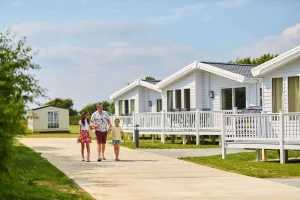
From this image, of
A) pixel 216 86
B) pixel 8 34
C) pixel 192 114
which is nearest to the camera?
pixel 8 34

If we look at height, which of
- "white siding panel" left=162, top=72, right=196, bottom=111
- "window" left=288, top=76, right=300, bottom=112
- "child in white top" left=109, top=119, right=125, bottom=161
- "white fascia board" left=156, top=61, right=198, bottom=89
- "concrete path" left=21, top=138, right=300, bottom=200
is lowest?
"concrete path" left=21, top=138, right=300, bottom=200

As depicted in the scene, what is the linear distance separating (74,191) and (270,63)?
11.3m

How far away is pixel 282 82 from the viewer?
20.8 m

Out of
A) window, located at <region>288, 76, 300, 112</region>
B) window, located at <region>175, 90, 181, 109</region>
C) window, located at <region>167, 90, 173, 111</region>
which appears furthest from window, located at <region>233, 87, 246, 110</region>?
window, located at <region>288, 76, 300, 112</region>

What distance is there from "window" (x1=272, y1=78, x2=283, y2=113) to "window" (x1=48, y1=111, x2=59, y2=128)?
34836 millimetres

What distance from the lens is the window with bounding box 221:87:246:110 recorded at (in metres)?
29.1

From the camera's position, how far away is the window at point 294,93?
20172 millimetres

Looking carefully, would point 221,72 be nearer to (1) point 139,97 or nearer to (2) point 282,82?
(2) point 282,82

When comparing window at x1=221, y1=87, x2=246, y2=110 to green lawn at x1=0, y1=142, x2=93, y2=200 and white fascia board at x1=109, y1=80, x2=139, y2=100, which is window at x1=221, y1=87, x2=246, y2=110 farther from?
green lawn at x1=0, y1=142, x2=93, y2=200

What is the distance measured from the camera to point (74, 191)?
11281 mm

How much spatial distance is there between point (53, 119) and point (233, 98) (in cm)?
2718

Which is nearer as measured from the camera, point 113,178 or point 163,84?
point 113,178

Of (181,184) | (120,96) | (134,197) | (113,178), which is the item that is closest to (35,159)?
(113,178)

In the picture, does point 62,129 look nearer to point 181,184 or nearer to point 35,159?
point 35,159
